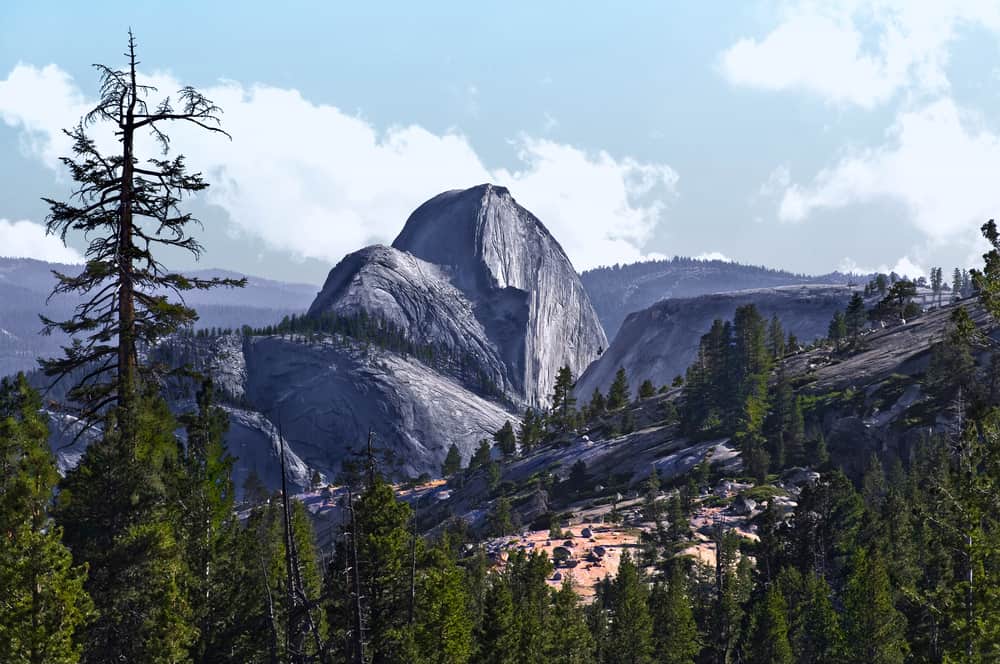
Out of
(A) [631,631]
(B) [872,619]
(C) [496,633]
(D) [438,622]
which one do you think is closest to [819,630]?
(B) [872,619]

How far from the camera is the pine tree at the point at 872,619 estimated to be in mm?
66188

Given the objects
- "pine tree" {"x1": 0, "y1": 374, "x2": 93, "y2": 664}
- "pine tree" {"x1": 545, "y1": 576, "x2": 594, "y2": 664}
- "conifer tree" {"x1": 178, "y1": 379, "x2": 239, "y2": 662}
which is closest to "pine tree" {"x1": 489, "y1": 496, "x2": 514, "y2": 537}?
"pine tree" {"x1": 545, "y1": 576, "x2": 594, "y2": 664}

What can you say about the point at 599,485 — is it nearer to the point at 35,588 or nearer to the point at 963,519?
the point at 963,519

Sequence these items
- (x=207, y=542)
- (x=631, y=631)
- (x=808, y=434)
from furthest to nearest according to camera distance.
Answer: (x=808, y=434) → (x=631, y=631) → (x=207, y=542)

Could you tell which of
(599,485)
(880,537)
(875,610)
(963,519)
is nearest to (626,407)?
(599,485)

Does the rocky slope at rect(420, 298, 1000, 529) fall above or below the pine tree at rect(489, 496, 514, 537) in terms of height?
above

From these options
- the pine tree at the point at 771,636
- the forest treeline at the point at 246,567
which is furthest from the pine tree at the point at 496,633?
the pine tree at the point at 771,636

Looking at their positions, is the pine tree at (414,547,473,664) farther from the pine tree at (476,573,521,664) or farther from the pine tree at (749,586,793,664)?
the pine tree at (749,586,793,664)

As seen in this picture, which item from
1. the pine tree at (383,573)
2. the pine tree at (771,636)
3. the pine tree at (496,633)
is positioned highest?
the pine tree at (383,573)

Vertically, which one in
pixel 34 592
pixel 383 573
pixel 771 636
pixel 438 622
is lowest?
pixel 771 636

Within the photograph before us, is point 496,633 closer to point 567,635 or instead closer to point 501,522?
point 567,635

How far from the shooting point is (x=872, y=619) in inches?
2618

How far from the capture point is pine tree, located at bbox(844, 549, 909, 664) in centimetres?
6619

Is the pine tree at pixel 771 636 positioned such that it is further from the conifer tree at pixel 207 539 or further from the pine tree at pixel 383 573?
→ the conifer tree at pixel 207 539
